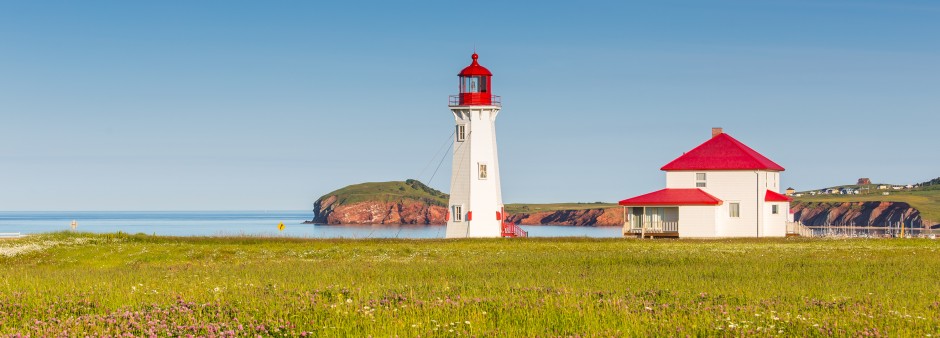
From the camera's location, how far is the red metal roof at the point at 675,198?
7056cm

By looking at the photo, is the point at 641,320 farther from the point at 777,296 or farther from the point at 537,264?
the point at 537,264

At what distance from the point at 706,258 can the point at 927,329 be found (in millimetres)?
22132

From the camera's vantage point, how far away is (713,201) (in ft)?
231

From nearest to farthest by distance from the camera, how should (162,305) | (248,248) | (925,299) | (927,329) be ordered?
(927,329), (162,305), (925,299), (248,248)

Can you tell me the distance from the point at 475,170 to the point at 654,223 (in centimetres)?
1418

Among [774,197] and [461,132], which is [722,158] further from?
[461,132]

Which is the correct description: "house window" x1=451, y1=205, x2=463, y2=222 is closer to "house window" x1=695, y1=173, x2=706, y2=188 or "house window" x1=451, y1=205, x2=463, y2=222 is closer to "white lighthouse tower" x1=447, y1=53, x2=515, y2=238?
"white lighthouse tower" x1=447, y1=53, x2=515, y2=238

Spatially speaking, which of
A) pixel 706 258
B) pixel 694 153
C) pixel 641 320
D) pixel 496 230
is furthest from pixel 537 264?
pixel 694 153

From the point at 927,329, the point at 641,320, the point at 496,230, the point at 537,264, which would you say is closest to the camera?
the point at 927,329

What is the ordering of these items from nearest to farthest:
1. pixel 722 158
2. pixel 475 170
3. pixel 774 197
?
pixel 475 170, pixel 774 197, pixel 722 158

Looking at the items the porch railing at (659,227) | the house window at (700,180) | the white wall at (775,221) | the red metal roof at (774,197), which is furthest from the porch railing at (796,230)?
the porch railing at (659,227)

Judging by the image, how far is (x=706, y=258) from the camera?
38.3 m

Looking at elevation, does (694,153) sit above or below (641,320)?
above

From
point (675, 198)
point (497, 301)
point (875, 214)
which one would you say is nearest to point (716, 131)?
point (675, 198)
